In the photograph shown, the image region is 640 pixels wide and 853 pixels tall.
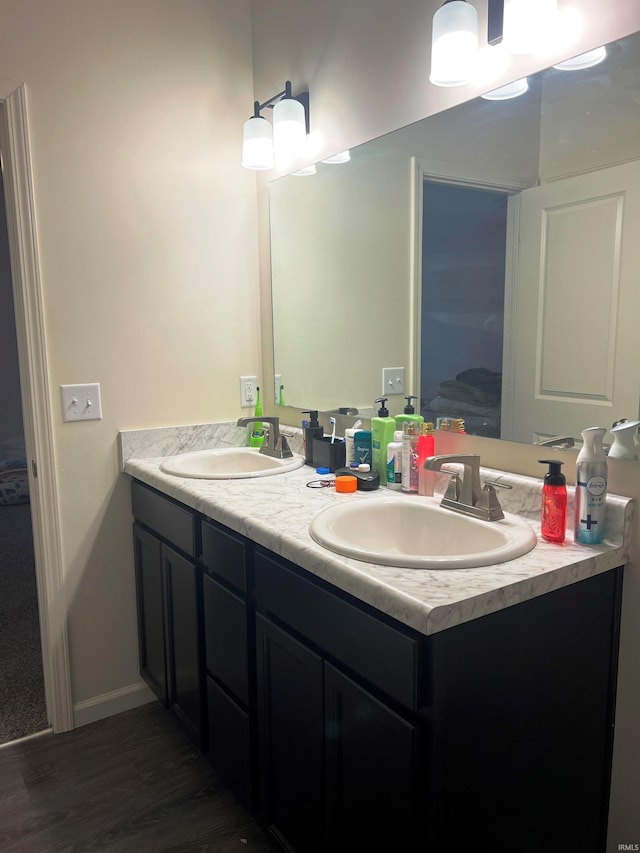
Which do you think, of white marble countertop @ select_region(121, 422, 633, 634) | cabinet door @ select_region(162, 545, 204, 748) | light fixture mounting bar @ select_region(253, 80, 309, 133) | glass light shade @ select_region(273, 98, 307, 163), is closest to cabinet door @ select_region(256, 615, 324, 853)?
white marble countertop @ select_region(121, 422, 633, 634)

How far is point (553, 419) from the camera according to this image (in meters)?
1.38

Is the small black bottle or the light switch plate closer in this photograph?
the small black bottle

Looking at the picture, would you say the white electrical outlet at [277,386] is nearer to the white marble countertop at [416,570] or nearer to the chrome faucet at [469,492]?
the white marble countertop at [416,570]

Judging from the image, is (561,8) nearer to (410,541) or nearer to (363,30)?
(363,30)

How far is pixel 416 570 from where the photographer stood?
3.67ft

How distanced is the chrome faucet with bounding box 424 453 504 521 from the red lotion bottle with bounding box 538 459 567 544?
120mm

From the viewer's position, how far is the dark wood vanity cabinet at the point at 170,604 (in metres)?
1.78

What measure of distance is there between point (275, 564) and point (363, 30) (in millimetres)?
1490

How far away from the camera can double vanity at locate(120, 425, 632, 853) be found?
103cm

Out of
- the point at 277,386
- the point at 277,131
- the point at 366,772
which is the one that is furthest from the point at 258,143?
the point at 366,772

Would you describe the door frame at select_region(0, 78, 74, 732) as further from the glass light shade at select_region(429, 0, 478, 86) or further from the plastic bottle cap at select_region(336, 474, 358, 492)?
the glass light shade at select_region(429, 0, 478, 86)

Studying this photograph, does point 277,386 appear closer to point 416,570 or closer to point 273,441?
point 273,441

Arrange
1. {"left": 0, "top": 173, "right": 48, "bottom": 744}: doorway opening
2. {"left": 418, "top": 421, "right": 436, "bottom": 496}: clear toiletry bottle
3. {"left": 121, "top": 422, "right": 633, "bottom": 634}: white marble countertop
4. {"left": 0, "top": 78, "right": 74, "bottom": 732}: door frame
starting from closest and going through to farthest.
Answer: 1. {"left": 121, "top": 422, "right": 633, "bottom": 634}: white marble countertop
2. {"left": 418, "top": 421, "right": 436, "bottom": 496}: clear toiletry bottle
3. {"left": 0, "top": 78, "right": 74, "bottom": 732}: door frame
4. {"left": 0, "top": 173, "right": 48, "bottom": 744}: doorway opening

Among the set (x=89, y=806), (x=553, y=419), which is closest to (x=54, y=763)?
(x=89, y=806)
